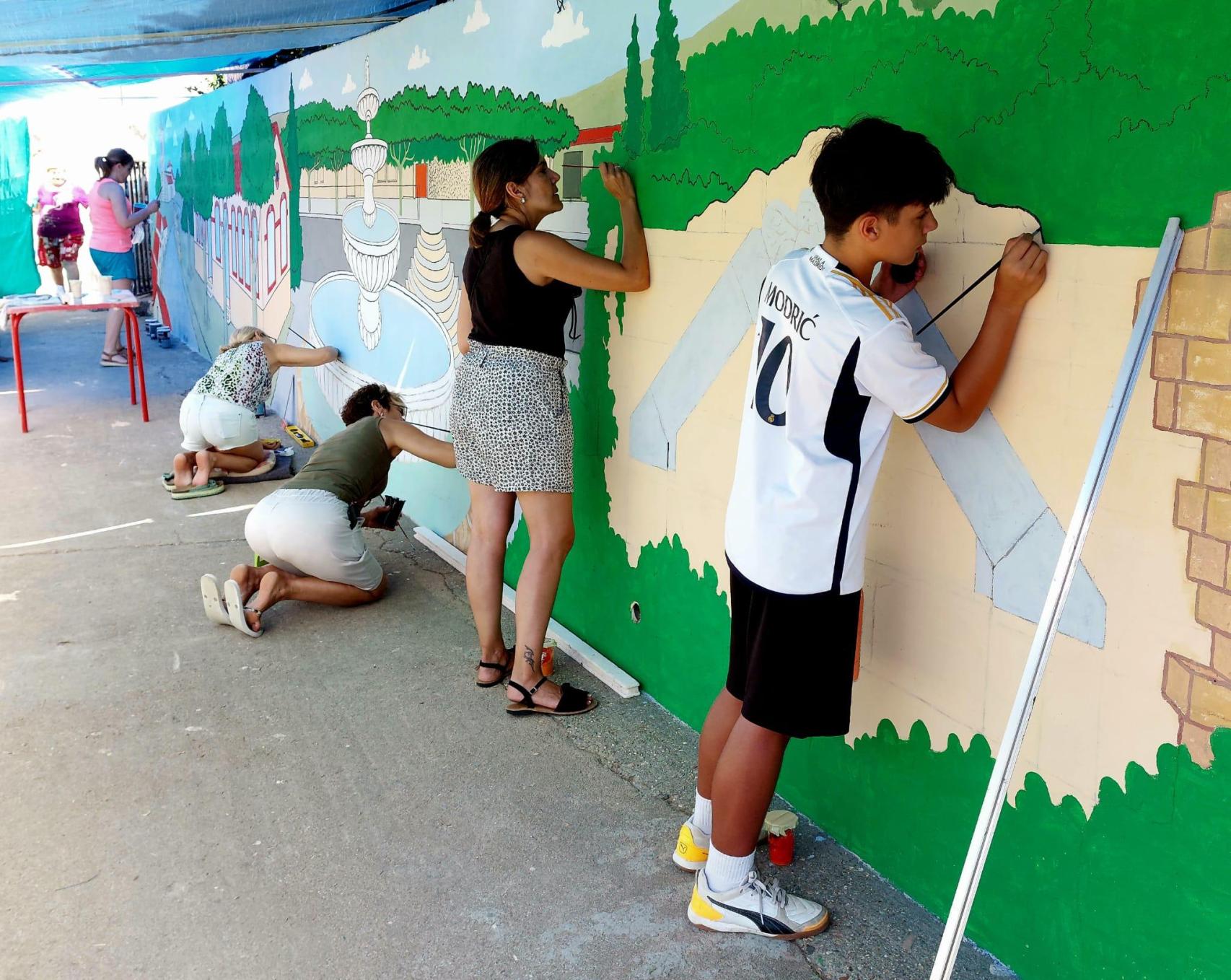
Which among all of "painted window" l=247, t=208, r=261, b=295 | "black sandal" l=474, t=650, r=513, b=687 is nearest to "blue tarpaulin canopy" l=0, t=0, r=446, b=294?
"painted window" l=247, t=208, r=261, b=295

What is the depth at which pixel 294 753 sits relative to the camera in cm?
343

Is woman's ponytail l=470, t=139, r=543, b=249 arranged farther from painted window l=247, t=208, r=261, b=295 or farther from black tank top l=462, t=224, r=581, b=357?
painted window l=247, t=208, r=261, b=295

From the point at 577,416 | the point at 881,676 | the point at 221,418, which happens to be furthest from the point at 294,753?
the point at 221,418

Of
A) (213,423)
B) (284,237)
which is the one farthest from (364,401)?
(284,237)

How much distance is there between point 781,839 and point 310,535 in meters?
2.36

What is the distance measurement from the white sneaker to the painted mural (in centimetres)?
30

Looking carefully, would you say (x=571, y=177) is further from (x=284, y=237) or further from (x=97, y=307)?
(x=97, y=307)

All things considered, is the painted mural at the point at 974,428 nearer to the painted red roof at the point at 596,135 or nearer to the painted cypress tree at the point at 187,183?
the painted red roof at the point at 596,135

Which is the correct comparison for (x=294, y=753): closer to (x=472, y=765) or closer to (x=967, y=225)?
(x=472, y=765)

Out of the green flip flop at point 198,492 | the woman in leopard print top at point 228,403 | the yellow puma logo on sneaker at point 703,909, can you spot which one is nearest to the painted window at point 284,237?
the woman in leopard print top at point 228,403

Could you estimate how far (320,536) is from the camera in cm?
436

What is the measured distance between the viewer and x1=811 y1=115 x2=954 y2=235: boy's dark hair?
85.2 inches

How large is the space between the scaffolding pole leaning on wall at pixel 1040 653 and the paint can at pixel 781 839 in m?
0.94

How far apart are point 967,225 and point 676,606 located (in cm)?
165
